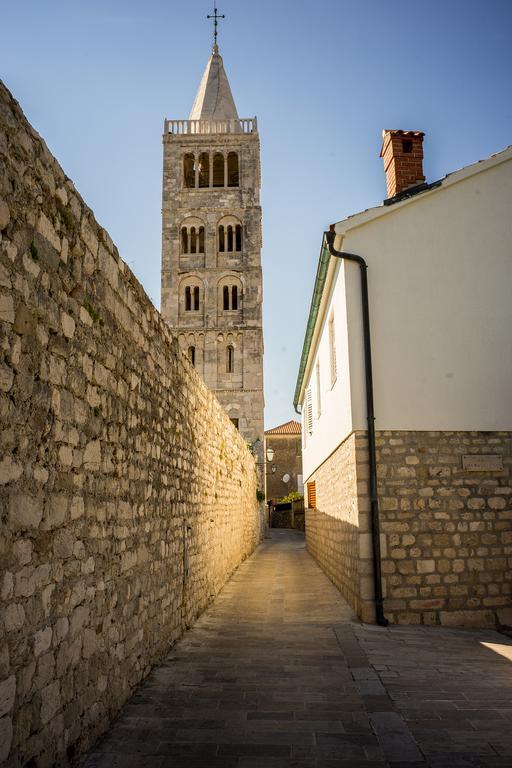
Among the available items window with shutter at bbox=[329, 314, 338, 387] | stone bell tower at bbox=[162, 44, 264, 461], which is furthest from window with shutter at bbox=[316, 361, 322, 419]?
stone bell tower at bbox=[162, 44, 264, 461]

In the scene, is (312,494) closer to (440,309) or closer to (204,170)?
(440,309)

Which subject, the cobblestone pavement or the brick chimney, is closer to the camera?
the cobblestone pavement

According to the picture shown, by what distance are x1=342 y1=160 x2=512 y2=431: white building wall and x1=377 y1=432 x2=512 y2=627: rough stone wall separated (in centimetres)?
31

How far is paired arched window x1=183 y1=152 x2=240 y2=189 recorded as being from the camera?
125 feet

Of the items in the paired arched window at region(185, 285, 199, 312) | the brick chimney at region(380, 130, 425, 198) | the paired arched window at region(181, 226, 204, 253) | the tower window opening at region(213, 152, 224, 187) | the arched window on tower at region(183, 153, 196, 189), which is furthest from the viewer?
the tower window opening at region(213, 152, 224, 187)

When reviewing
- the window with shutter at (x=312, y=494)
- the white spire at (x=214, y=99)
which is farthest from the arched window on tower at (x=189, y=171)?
the window with shutter at (x=312, y=494)

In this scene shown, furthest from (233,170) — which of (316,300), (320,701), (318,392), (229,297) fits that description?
(320,701)

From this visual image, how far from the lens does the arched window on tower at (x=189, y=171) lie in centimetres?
3838

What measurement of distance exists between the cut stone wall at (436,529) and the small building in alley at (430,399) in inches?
0.5

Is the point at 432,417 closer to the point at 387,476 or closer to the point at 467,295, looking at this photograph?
the point at 387,476

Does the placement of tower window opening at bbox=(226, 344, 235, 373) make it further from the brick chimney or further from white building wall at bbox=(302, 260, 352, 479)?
the brick chimney

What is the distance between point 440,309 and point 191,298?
29155mm

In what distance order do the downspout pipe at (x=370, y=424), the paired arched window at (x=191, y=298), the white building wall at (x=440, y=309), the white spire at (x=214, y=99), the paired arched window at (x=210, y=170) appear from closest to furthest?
the downspout pipe at (x=370, y=424), the white building wall at (x=440, y=309), the paired arched window at (x=191, y=298), the paired arched window at (x=210, y=170), the white spire at (x=214, y=99)

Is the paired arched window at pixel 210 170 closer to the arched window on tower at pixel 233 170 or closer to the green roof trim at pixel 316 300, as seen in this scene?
the arched window on tower at pixel 233 170
